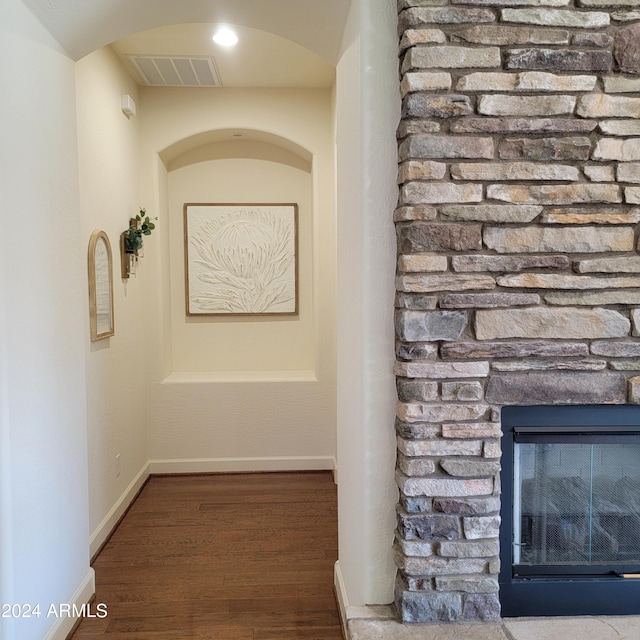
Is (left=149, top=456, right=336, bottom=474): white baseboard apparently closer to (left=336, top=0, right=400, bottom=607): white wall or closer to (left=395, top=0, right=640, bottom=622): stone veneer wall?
(left=336, top=0, right=400, bottom=607): white wall

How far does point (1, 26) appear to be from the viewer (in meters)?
1.58

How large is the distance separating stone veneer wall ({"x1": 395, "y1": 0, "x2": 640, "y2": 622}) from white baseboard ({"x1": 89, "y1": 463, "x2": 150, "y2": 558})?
1700mm

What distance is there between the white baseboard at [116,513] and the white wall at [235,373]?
0.76 feet

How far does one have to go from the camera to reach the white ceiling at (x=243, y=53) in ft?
9.23

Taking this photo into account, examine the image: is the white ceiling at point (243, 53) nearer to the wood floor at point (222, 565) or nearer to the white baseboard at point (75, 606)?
the wood floor at point (222, 565)

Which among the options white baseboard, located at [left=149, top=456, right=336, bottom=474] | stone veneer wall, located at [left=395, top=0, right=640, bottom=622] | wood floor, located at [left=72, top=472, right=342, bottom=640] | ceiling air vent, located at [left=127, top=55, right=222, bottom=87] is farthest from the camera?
white baseboard, located at [left=149, top=456, right=336, bottom=474]

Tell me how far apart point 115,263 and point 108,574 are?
5.40 feet

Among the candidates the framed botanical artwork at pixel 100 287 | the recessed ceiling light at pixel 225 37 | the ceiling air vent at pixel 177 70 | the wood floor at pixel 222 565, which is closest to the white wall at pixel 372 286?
the wood floor at pixel 222 565

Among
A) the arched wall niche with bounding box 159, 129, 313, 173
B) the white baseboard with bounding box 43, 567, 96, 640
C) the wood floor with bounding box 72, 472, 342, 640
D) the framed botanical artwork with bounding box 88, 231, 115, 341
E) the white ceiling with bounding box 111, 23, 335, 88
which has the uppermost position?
the white ceiling with bounding box 111, 23, 335, 88

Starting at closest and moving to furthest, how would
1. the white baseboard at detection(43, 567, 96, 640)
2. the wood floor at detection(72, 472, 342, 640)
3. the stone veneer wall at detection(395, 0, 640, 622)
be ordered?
the stone veneer wall at detection(395, 0, 640, 622) → the white baseboard at detection(43, 567, 96, 640) → the wood floor at detection(72, 472, 342, 640)

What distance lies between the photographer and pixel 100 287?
269cm

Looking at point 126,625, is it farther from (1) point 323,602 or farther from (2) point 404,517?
(2) point 404,517

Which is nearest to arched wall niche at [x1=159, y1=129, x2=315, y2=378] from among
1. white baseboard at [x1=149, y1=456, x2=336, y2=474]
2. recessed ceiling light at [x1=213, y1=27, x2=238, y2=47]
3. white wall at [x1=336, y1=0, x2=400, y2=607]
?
white baseboard at [x1=149, y1=456, x2=336, y2=474]

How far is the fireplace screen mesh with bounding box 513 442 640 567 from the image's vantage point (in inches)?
68.1
